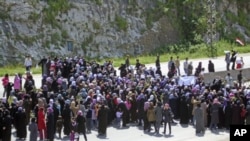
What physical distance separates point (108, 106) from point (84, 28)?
21.5 metres

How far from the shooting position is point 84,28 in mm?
45781

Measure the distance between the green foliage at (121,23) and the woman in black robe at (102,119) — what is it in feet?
81.7

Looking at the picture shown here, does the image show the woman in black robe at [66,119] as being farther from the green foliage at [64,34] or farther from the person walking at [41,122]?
the green foliage at [64,34]

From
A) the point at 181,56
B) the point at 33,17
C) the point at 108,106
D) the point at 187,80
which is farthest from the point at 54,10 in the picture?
the point at 108,106

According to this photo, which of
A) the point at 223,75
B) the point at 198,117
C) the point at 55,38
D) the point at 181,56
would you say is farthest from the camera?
the point at 181,56

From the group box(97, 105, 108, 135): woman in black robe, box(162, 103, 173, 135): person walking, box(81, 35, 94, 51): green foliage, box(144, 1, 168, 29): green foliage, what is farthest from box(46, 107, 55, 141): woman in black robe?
box(144, 1, 168, 29): green foliage

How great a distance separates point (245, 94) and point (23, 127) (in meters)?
10.4

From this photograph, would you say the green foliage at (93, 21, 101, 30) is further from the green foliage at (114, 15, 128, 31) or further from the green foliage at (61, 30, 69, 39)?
the green foliage at (61, 30, 69, 39)

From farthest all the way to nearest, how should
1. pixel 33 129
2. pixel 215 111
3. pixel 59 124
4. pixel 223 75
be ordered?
pixel 223 75, pixel 215 111, pixel 59 124, pixel 33 129

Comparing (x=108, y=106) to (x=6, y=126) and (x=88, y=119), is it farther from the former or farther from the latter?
(x=6, y=126)

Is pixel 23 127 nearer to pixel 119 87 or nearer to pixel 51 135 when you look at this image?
pixel 51 135

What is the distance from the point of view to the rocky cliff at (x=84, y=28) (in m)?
42.3

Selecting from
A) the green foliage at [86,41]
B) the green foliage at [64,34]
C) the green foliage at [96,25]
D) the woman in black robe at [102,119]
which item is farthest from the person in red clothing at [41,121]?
the green foliage at [96,25]

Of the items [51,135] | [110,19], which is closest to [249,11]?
[110,19]
